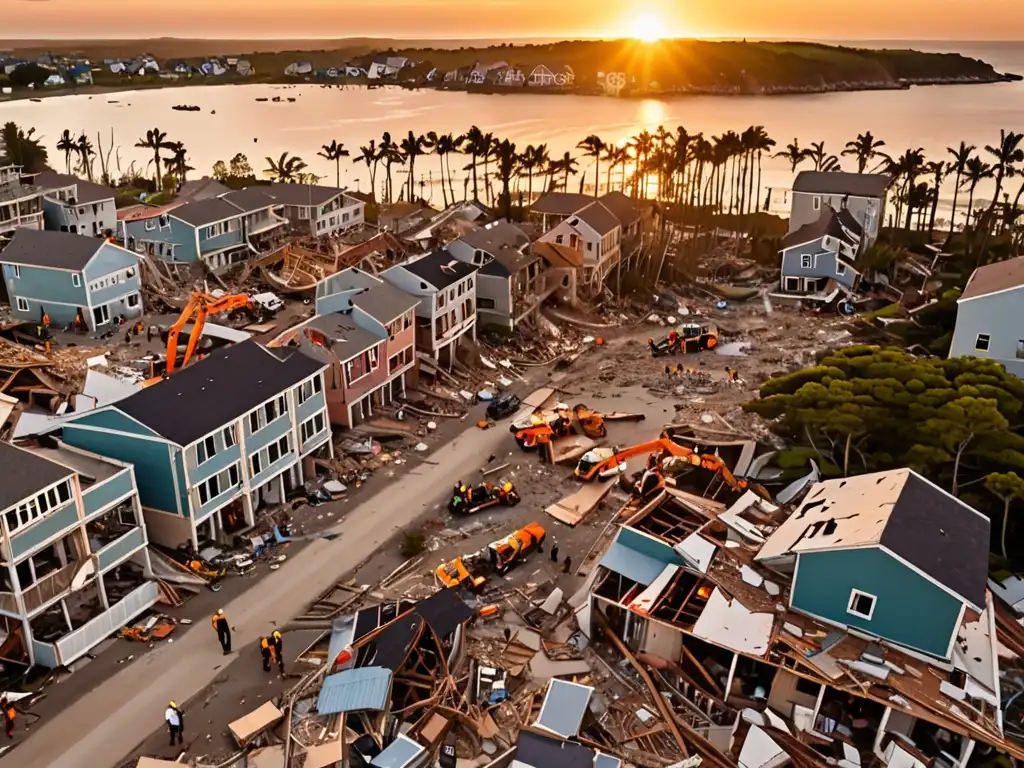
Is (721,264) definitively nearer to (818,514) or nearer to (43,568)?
(818,514)

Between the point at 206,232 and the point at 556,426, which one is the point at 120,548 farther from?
the point at 206,232

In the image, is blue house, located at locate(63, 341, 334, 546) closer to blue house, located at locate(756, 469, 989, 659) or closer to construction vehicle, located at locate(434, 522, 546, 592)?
construction vehicle, located at locate(434, 522, 546, 592)

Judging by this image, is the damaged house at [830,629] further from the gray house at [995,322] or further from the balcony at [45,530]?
the gray house at [995,322]

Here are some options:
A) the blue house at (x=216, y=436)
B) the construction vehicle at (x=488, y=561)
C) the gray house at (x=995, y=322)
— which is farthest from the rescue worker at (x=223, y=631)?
the gray house at (x=995, y=322)

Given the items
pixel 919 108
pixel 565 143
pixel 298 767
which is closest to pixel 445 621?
pixel 298 767

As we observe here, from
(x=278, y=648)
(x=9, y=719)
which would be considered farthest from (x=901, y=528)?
(x=9, y=719)

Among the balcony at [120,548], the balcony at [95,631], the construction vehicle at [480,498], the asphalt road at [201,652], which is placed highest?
the balcony at [120,548]
